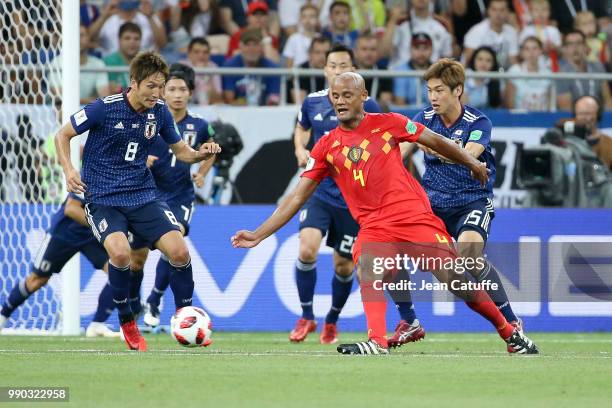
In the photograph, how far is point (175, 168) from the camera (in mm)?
12094

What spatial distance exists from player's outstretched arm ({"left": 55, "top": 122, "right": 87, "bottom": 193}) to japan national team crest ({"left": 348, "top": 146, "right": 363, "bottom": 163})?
1.99 m

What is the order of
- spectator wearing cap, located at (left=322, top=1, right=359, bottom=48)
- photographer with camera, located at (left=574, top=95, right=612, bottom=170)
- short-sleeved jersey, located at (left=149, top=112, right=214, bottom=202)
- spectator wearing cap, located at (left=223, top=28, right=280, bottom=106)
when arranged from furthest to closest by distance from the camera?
spectator wearing cap, located at (left=322, top=1, right=359, bottom=48) < spectator wearing cap, located at (left=223, top=28, right=280, bottom=106) < photographer with camera, located at (left=574, top=95, right=612, bottom=170) < short-sleeved jersey, located at (left=149, top=112, right=214, bottom=202)

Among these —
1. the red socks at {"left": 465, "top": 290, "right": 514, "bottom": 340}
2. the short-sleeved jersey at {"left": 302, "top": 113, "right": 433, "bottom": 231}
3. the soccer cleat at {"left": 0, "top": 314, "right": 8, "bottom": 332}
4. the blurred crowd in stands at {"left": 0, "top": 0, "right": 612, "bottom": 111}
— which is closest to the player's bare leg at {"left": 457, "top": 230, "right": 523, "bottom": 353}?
the red socks at {"left": 465, "top": 290, "right": 514, "bottom": 340}

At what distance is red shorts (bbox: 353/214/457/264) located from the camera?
29.1 feet

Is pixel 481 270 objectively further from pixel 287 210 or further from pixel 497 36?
pixel 497 36

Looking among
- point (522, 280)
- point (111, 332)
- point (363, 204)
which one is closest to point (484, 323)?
point (522, 280)

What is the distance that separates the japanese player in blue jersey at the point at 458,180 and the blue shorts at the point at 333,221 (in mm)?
1432

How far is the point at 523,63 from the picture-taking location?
16891mm

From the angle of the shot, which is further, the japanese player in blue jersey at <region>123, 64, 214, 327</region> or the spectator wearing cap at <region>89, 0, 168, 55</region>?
the spectator wearing cap at <region>89, 0, 168, 55</region>

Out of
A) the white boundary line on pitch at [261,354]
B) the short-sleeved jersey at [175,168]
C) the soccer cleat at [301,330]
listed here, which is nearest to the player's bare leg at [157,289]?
the short-sleeved jersey at [175,168]

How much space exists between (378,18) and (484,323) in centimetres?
537

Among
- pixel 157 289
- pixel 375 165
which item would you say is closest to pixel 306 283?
pixel 157 289

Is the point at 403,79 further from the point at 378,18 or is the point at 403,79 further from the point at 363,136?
the point at 363,136

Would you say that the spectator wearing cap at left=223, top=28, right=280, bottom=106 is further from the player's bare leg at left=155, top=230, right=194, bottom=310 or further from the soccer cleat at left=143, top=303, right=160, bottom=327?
the player's bare leg at left=155, top=230, right=194, bottom=310
